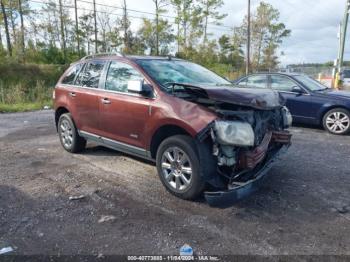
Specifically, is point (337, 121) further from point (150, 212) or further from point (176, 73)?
point (150, 212)

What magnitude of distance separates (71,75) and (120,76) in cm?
164

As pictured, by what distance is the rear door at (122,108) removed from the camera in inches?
174

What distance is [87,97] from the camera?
540 centimetres

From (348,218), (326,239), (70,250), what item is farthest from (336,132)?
(70,250)

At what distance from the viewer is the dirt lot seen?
3.02 metres

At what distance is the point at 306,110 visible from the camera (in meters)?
8.24

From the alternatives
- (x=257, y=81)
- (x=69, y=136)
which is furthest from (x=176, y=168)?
(x=257, y=81)

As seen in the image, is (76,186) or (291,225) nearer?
(291,225)

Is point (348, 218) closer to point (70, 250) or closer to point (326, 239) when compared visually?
point (326, 239)

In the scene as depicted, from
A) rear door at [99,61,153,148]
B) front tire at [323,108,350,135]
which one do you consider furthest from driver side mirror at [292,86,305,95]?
rear door at [99,61,153,148]

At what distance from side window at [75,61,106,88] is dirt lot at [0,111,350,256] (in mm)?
1383

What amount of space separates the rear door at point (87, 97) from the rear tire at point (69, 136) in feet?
0.69

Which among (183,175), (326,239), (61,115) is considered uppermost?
(61,115)

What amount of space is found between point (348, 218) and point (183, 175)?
193 centimetres
